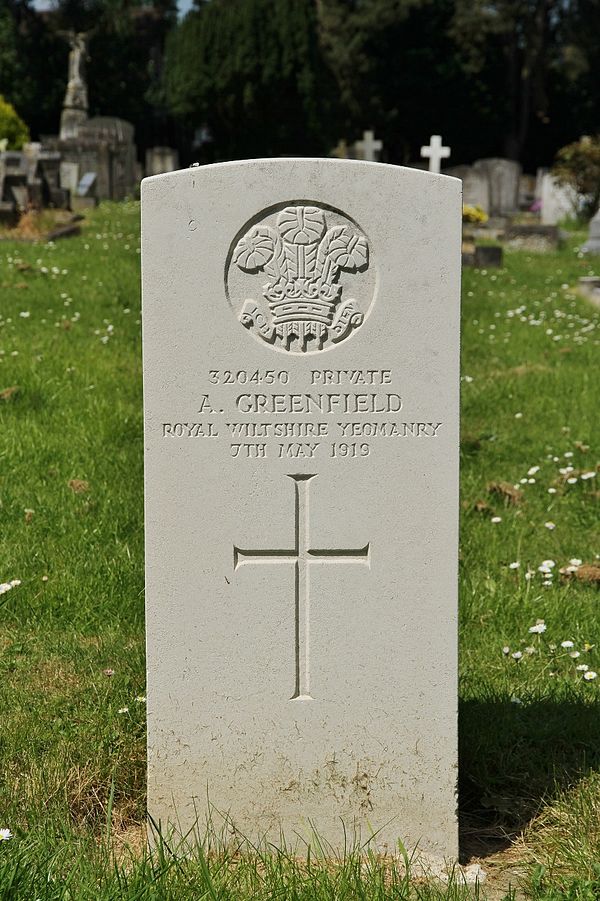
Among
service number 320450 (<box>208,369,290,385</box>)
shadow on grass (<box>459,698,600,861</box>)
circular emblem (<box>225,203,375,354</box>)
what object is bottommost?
shadow on grass (<box>459,698,600,861</box>)

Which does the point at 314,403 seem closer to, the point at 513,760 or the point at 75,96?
the point at 513,760

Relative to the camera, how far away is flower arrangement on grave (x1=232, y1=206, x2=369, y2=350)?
9.32ft

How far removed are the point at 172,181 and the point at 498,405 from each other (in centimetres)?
476

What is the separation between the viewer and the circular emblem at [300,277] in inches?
112

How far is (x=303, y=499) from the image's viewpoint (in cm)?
296

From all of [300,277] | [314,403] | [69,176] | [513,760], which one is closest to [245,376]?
[314,403]

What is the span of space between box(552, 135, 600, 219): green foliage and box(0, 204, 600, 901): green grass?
14.3 m

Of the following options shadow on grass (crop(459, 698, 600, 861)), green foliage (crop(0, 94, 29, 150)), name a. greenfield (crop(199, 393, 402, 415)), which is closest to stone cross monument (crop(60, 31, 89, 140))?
green foliage (crop(0, 94, 29, 150))

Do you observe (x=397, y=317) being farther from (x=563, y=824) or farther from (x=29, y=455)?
(x=29, y=455)

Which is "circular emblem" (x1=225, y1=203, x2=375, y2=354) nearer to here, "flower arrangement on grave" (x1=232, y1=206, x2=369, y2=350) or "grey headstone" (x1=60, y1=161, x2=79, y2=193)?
"flower arrangement on grave" (x1=232, y1=206, x2=369, y2=350)

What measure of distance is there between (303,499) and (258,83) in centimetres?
3206

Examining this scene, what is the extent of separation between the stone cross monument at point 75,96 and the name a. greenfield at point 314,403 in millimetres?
24125

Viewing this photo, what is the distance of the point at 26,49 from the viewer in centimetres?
3525

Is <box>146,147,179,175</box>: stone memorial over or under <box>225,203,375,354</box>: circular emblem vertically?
over
